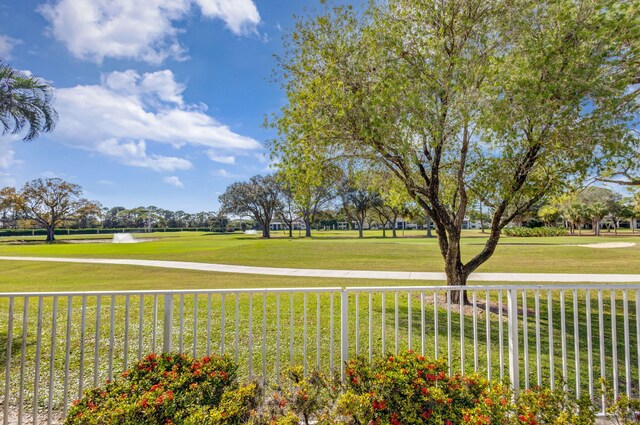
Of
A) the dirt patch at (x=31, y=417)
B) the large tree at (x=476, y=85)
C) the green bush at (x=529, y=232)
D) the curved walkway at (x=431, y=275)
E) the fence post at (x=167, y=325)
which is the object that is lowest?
the curved walkway at (x=431, y=275)

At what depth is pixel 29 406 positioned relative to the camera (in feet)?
10.5

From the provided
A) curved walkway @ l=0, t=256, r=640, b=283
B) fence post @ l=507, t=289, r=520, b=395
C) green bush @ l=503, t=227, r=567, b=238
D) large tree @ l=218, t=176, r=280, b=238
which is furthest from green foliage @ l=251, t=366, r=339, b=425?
large tree @ l=218, t=176, r=280, b=238

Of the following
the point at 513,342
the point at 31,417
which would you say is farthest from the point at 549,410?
the point at 31,417

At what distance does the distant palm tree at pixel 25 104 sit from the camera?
33.8 feet

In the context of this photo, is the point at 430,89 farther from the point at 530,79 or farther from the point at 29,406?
the point at 29,406

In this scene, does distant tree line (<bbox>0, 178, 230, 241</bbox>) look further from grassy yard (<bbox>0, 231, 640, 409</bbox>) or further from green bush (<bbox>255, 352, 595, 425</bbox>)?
green bush (<bbox>255, 352, 595, 425</bbox>)

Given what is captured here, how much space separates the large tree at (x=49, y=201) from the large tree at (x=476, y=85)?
169 ft

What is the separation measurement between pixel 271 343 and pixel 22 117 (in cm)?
1222

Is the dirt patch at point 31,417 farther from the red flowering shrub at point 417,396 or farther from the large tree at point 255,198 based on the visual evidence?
the large tree at point 255,198

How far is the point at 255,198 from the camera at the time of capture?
147 ft

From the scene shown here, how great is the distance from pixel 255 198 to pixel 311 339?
134 feet

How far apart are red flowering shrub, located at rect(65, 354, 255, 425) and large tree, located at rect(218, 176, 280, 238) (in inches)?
1657

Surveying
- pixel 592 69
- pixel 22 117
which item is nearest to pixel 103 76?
pixel 22 117

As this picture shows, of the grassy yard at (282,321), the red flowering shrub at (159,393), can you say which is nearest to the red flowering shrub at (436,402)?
the grassy yard at (282,321)
